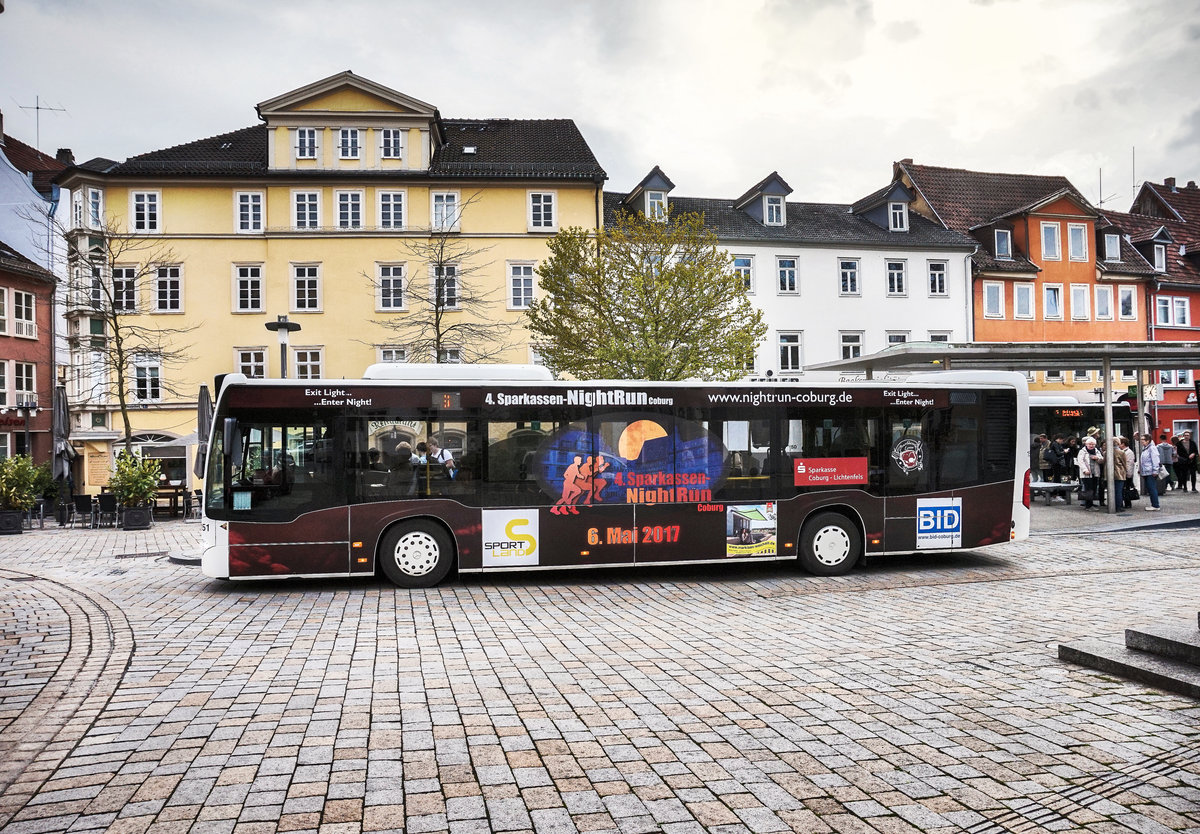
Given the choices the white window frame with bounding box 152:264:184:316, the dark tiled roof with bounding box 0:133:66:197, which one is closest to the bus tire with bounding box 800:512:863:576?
the white window frame with bounding box 152:264:184:316

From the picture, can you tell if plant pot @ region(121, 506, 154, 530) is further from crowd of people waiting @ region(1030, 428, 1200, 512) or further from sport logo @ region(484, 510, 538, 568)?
crowd of people waiting @ region(1030, 428, 1200, 512)

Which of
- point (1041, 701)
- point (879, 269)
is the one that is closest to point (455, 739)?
point (1041, 701)

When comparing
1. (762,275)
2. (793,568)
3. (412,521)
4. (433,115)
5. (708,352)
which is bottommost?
(793,568)

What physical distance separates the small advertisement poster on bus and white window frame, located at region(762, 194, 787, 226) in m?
32.1

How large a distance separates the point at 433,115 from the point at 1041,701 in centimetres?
3709

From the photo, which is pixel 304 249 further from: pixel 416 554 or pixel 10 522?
pixel 416 554

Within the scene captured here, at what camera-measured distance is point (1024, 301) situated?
46.1 m

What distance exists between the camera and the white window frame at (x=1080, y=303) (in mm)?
47344

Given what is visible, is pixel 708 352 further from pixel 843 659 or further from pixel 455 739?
pixel 455 739

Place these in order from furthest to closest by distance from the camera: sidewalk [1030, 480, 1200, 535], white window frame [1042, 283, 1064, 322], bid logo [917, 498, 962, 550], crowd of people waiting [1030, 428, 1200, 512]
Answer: white window frame [1042, 283, 1064, 322]
crowd of people waiting [1030, 428, 1200, 512]
sidewalk [1030, 480, 1200, 535]
bid logo [917, 498, 962, 550]

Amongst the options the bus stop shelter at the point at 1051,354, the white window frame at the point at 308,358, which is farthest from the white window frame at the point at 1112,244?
the white window frame at the point at 308,358

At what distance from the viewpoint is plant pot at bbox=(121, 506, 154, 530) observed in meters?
21.8

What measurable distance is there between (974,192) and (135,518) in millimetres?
44826

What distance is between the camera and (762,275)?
41.8 meters
